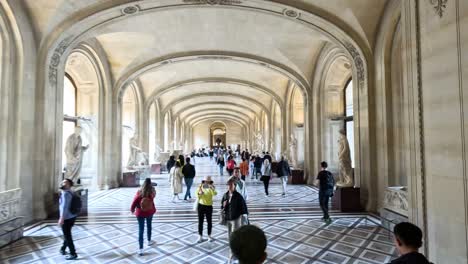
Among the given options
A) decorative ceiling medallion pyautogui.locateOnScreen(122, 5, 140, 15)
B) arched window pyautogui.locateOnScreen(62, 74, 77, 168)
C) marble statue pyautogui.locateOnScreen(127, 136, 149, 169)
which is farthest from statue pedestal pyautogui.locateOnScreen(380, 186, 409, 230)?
arched window pyautogui.locateOnScreen(62, 74, 77, 168)

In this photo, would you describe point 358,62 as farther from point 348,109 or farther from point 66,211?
point 66,211

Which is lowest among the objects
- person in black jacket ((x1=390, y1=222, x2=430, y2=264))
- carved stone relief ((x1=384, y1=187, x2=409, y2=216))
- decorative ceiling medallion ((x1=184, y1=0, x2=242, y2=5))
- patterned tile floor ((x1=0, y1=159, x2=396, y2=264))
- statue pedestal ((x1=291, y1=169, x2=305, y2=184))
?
patterned tile floor ((x1=0, y1=159, x2=396, y2=264))

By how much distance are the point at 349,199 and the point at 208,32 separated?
6.96 meters

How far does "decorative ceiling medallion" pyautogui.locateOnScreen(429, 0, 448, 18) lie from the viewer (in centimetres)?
355

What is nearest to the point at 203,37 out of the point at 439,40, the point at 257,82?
the point at 257,82

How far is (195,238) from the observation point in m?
5.77

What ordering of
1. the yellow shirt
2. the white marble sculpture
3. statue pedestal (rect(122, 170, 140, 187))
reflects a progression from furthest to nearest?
the white marble sculpture → statue pedestal (rect(122, 170, 140, 187)) → the yellow shirt

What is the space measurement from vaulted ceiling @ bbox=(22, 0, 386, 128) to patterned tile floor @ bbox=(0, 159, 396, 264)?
4512 millimetres

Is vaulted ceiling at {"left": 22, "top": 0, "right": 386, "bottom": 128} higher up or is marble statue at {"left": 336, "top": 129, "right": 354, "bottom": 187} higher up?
vaulted ceiling at {"left": 22, "top": 0, "right": 386, "bottom": 128}

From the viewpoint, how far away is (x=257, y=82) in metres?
17.3

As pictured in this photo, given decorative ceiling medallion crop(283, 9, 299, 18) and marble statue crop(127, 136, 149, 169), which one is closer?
decorative ceiling medallion crop(283, 9, 299, 18)

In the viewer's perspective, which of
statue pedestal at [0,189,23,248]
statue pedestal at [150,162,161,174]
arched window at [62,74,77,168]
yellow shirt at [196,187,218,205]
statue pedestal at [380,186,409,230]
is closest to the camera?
yellow shirt at [196,187,218,205]

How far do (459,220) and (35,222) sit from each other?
25.4ft

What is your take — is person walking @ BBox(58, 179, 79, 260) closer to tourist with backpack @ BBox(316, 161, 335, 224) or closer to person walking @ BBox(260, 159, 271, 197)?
tourist with backpack @ BBox(316, 161, 335, 224)
